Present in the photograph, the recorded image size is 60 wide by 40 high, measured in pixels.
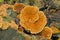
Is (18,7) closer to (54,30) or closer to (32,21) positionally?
(32,21)

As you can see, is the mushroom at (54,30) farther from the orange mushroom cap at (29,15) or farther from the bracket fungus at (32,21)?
the orange mushroom cap at (29,15)

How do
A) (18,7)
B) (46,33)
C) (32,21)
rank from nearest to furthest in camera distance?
1. (32,21)
2. (46,33)
3. (18,7)

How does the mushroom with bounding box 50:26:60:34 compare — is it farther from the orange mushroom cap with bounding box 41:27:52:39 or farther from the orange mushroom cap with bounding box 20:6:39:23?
the orange mushroom cap with bounding box 20:6:39:23

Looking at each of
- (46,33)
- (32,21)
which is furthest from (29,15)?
(46,33)

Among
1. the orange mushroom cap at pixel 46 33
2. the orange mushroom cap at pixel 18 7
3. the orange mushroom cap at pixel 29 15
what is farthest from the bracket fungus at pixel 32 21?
the orange mushroom cap at pixel 18 7

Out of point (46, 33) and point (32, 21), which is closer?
point (32, 21)

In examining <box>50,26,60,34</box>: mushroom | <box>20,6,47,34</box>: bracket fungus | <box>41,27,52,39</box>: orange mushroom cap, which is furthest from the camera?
<box>50,26,60,34</box>: mushroom

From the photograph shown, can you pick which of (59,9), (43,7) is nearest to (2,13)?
(43,7)

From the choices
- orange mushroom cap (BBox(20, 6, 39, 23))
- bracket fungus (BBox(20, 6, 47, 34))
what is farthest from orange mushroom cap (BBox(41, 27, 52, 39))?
orange mushroom cap (BBox(20, 6, 39, 23))
